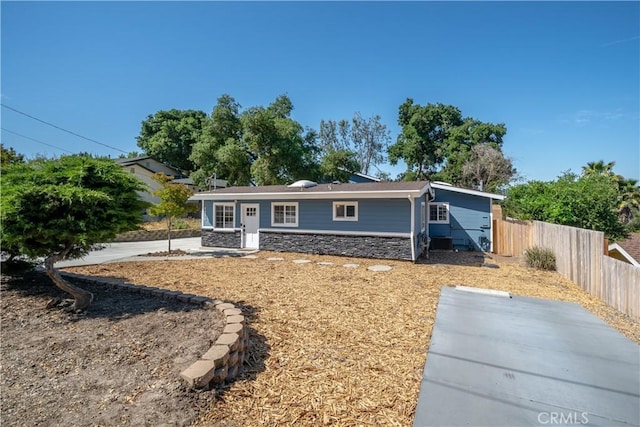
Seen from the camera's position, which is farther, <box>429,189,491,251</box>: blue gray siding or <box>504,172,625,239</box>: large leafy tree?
<box>429,189,491,251</box>: blue gray siding

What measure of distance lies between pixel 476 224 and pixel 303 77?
525 inches

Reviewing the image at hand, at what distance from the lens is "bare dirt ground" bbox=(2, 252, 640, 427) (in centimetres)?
233

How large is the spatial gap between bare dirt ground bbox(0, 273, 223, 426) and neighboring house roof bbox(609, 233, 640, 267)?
35.9 ft

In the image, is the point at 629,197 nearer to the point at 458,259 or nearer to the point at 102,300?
the point at 458,259

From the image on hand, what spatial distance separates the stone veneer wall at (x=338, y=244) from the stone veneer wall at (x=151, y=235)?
28.4 ft

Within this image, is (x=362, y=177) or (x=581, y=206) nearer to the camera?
(x=581, y=206)

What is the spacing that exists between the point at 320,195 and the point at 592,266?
7.93m

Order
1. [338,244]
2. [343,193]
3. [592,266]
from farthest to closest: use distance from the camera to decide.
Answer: [338,244], [343,193], [592,266]

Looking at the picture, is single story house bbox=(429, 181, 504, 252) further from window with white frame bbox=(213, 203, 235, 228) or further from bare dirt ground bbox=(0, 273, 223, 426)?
bare dirt ground bbox=(0, 273, 223, 426)

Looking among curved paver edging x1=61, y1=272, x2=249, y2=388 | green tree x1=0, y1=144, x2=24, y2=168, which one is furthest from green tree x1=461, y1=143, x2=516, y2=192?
green tree x1=0, y1=144, x2=24, y2=168

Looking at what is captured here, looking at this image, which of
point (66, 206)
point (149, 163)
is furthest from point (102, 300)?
point (149, 163)

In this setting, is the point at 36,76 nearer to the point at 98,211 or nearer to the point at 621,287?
the point at 98,211

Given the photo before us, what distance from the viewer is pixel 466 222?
13672 millimetres

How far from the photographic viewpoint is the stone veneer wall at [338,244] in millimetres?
→ 10352
